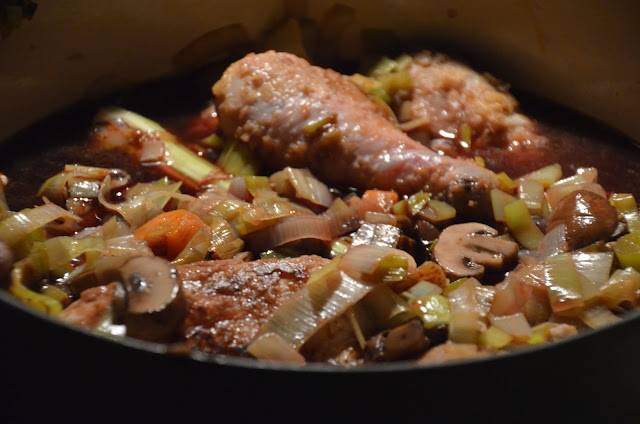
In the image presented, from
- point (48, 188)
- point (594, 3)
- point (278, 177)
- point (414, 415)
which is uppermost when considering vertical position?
point (594, 3)

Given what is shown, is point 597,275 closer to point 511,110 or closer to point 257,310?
point 257,310

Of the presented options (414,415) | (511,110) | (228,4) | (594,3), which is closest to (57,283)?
(414,415)

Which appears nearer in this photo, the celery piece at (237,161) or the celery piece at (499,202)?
the celery piece at (499,202)

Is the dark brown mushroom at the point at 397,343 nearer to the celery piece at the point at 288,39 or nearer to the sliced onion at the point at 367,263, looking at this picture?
the sliced onion at the point at 367,263

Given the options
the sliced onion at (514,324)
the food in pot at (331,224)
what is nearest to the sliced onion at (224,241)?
the food in pot at (331,224)

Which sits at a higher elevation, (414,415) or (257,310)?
(414,415)

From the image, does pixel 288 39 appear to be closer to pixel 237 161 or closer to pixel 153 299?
pixel 237 161

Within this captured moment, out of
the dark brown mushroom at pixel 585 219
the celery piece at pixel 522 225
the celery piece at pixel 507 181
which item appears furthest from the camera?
the celery piece at pixel 507 181
